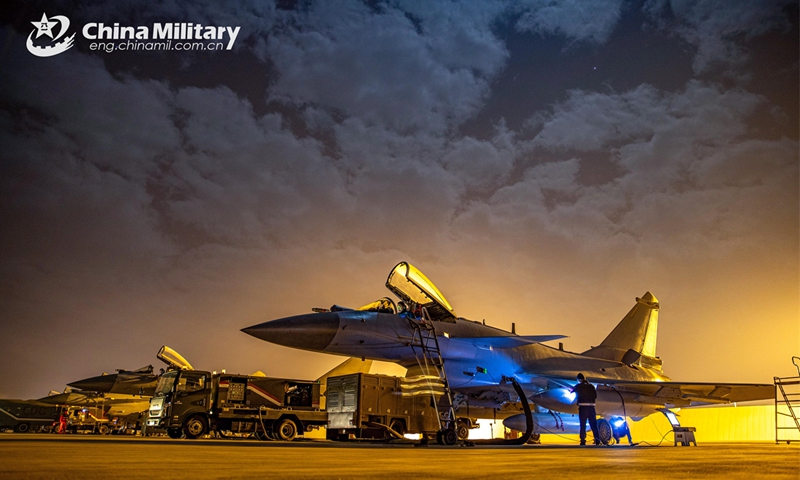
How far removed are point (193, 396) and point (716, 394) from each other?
1426cm

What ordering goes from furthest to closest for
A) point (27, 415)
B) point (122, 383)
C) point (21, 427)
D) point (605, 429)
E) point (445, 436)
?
point (27, 415) → point (21, 427) → point (122, 383) → point (605, 429) → point (445, 436)

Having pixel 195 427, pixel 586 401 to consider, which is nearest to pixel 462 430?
pixel 586 401

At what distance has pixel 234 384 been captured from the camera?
51.2ft

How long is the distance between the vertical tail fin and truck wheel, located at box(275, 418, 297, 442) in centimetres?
1023

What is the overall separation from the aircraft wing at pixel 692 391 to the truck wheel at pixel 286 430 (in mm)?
8385

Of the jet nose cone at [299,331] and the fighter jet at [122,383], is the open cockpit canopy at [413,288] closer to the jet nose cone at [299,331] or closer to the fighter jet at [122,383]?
the jet nose cone at [299,331]

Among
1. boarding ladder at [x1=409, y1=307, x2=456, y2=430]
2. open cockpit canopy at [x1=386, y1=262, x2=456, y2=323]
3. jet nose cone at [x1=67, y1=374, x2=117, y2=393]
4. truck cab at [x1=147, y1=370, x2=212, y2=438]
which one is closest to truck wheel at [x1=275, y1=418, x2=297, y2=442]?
truck cab at [x1=147, y1=370, x2=212, y2=438]

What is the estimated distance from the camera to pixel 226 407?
15.3 meters

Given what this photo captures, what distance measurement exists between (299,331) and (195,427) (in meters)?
5.42

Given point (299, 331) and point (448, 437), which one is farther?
point (299, 331)

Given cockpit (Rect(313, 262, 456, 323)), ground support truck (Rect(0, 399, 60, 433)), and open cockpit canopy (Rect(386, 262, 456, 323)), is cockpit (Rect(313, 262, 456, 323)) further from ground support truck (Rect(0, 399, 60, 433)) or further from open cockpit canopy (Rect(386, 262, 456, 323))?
ground support truck (Rect(0, 399, 60, 433))

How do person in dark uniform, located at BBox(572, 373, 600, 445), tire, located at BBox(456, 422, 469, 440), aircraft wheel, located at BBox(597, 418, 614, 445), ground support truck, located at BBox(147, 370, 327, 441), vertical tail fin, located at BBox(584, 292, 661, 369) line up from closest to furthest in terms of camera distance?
1. person in dark uniform, located at BBox(572, 373, 600, 445)
2. aircraft wheel, located at BBox(597, 418, 614, 445)
3. ground support truck, located at BBox(147, 370, 327, 441)
4. tire, located at BBox(456, 422, 469, 440)
5. vertical tail fin, located at BBox(584, 292, 661, 369)

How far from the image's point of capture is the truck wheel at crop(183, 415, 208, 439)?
14.9 m

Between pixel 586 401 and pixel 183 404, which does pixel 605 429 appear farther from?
pixel 183 404
